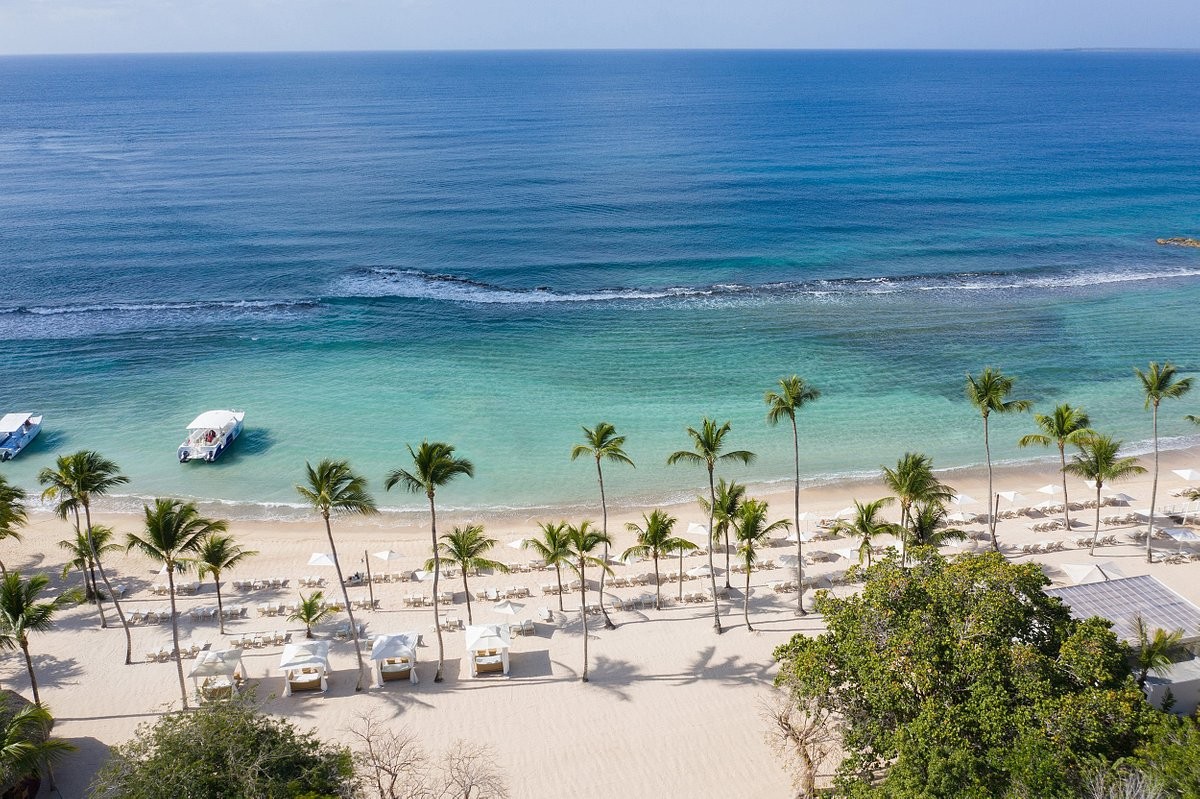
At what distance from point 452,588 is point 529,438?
13.3 metres

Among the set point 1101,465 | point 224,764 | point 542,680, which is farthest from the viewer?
point 1101,465

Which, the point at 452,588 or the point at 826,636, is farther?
the point at 452,588

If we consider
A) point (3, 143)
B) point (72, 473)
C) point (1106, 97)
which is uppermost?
point (1106, 97)

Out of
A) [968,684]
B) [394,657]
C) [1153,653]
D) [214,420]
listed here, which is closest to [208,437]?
[214,420]

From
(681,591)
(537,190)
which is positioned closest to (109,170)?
(537,190)

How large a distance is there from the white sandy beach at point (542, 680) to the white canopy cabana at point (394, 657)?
384mm

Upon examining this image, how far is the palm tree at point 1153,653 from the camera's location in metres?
18.9

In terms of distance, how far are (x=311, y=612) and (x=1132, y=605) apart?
24.3 meters

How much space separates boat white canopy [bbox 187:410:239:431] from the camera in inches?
1594

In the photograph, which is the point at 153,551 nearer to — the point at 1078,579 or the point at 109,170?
the point at 1078,579

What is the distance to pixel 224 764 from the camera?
16297 mm

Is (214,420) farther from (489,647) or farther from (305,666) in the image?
(489,647)

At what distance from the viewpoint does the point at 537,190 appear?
3445 inches

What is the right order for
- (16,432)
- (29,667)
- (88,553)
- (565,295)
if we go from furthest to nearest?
(565,295), (16,432), (88,553), (29,667)
